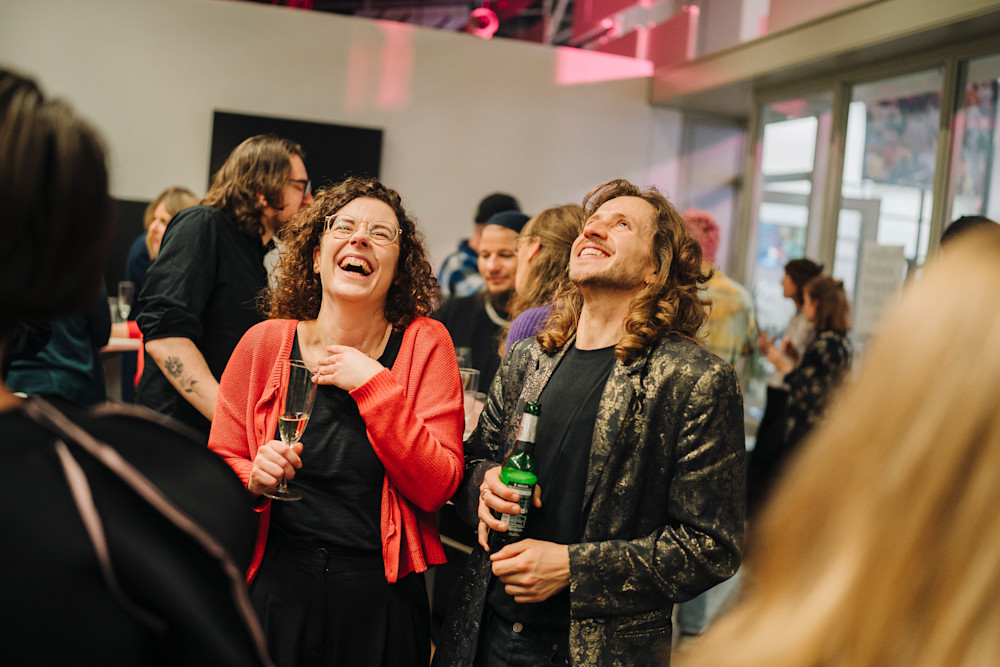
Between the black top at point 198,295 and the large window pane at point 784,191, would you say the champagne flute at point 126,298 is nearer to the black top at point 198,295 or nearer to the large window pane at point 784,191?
the black top at point 198,295

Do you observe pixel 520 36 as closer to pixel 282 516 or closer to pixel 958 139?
pixel 958 139

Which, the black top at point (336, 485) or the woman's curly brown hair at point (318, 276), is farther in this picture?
the woman's curly brown hair at point (318, 276)

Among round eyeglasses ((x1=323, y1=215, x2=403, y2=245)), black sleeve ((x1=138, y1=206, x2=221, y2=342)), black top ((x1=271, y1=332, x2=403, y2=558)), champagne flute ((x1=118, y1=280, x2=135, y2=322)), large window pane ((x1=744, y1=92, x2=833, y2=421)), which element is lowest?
black top ((x1=271, y1=332, x2=403, y2=558))

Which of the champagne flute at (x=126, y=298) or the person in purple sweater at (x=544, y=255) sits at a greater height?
the person in purple sweater at (x=544, y=255)

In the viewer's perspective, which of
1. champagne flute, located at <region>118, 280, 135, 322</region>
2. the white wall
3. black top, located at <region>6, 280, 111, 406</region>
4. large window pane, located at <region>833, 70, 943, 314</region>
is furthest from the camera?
the white wall

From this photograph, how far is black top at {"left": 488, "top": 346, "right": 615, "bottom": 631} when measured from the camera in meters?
1.65

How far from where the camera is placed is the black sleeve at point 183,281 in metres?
2.34

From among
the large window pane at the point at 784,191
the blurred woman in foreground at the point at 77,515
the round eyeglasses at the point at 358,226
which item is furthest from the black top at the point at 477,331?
the large window pane at the point at 784,191

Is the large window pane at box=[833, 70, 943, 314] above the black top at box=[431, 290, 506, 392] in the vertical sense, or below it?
above

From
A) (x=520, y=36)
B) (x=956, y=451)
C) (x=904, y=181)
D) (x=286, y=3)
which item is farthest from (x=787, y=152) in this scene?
(x=956, y=451)

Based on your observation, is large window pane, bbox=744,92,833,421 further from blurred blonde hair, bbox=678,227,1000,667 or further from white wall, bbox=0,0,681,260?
blurred blonde hair, bbox=678,227,1000,667

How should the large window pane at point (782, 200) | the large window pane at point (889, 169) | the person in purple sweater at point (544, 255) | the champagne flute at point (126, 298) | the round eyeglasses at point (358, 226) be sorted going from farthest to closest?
the large window pane at point (782, 200) < the large window pane at point (889, 169) < the champagne flute at point (126, 298) < the person in purple sweater at point (544, 255) < the round eyeglasses at point (358, 226)

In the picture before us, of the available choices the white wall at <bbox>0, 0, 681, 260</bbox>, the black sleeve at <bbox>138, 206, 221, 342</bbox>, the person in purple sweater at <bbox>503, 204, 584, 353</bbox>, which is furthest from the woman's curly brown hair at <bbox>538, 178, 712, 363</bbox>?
the white wall at <bbox>0, 0, 681, 260</bbox>

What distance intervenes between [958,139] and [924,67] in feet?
2.01
